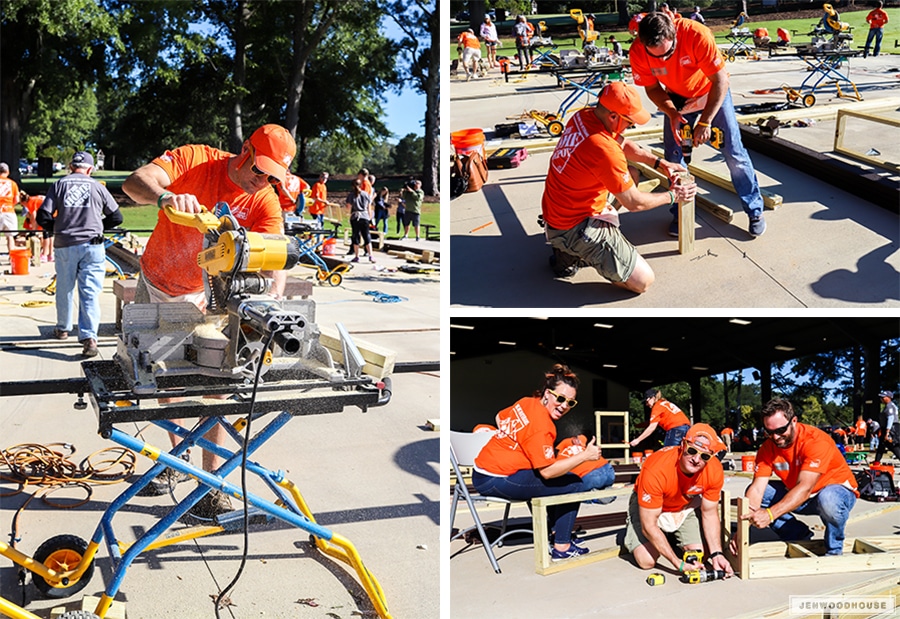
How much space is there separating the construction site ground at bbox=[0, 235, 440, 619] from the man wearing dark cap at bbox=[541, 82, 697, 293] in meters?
1.09

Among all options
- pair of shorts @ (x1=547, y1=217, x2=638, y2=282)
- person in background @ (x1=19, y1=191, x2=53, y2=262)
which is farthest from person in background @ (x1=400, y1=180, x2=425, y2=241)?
pair of shorts @ (x1=547, y1=217, x2=638, y2=282)

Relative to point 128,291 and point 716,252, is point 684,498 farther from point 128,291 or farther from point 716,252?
point 128,291

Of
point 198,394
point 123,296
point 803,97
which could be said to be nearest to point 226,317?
point 198,394

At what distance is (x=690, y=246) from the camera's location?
13.0ft

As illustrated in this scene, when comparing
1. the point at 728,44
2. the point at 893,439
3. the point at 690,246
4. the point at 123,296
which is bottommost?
the point at 893,439

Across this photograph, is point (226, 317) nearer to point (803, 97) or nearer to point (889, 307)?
point (889, 307)

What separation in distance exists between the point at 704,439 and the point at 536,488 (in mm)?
852

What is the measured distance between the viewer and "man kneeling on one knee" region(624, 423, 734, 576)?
11.5 feet

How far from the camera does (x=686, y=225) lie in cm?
391

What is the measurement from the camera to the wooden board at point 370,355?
99.8 inches

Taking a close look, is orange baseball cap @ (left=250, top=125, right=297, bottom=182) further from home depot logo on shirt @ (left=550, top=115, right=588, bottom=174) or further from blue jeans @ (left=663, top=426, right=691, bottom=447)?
blue jeans @ (left=663, top=426, right=691, bottom=447)

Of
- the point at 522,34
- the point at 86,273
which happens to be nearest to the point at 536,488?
the point at 86,273

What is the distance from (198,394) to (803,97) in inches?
318

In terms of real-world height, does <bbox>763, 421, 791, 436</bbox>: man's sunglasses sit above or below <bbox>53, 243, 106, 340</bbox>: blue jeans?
below
